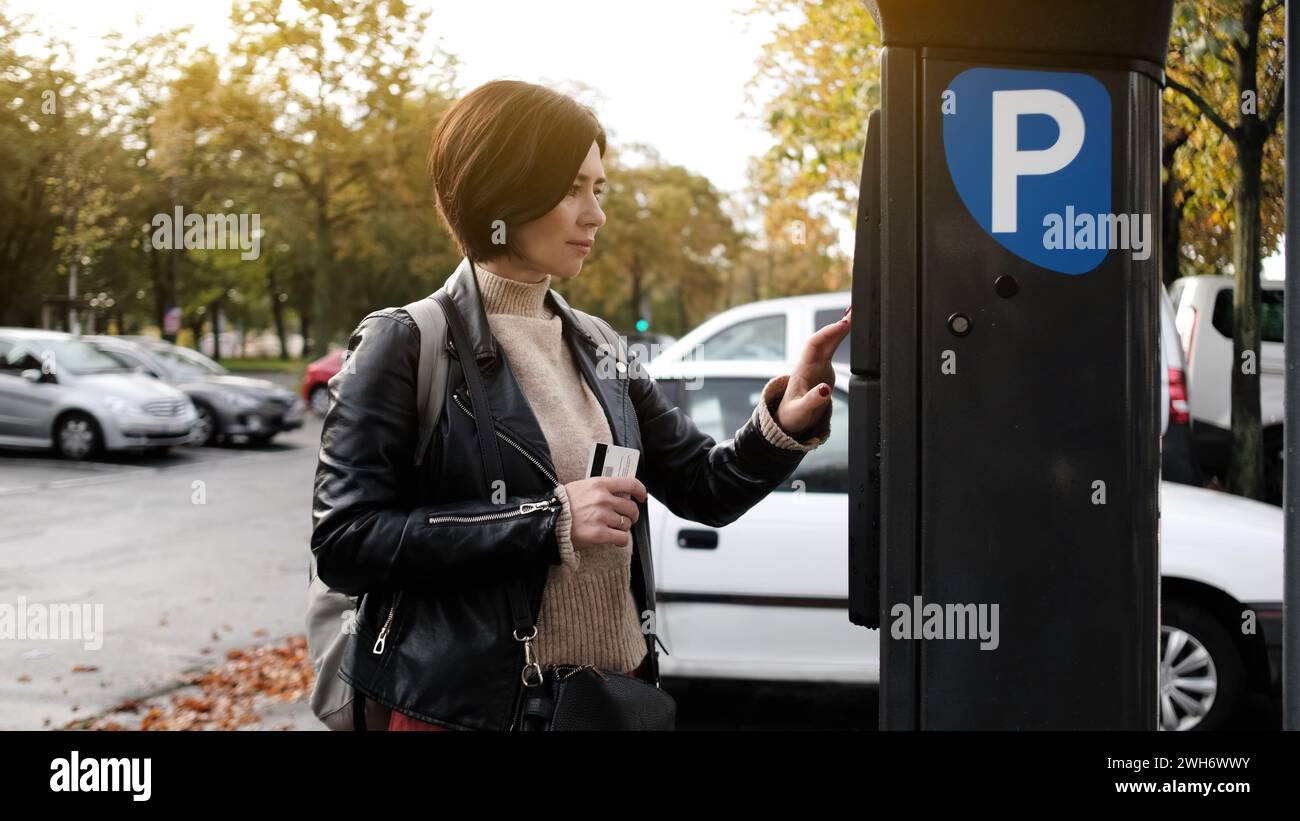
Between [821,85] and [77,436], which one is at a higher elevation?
[821,85]

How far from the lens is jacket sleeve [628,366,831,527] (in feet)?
6.54

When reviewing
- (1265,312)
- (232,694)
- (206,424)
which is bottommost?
(232,694)

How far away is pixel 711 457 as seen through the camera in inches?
81.7

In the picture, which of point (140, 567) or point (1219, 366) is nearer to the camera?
point (1219, 366)

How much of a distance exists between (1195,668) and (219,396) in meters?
15.3

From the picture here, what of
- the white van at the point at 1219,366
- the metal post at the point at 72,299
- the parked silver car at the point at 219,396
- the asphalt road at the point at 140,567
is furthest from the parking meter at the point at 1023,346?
the parked silver car at the point at 219,396

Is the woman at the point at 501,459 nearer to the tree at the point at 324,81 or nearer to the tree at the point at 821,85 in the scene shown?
the tree at the point at 821,85

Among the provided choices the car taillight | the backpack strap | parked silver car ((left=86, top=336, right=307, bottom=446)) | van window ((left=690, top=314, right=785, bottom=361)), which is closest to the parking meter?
the backpack strap

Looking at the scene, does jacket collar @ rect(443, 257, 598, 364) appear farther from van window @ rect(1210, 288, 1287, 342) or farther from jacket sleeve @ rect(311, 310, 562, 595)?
van window @ rect(1210, 288, 1287, 342)

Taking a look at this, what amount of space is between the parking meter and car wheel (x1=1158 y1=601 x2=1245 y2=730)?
9.00 ft

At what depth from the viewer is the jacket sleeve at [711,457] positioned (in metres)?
1.99

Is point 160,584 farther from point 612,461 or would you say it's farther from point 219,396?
point 219,396

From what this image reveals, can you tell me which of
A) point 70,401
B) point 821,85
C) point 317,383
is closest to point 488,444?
point 821,85
